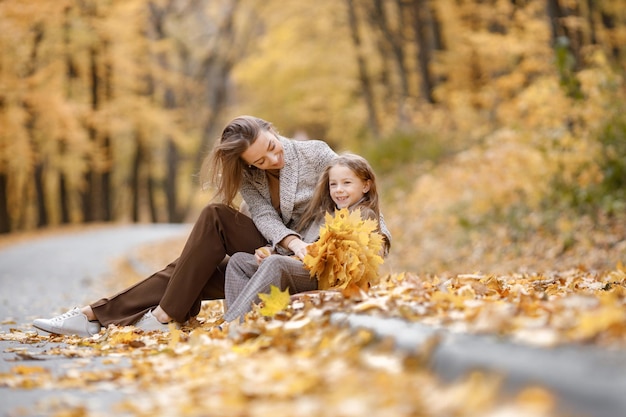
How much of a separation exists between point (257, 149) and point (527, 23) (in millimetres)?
12671

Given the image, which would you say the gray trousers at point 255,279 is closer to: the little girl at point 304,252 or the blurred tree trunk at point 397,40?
the little girl at point 304,252

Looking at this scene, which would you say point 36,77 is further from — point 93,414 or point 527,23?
point 93,414

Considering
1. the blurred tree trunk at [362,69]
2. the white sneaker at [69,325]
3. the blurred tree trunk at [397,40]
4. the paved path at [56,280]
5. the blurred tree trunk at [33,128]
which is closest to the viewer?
the paved path at [56,280]

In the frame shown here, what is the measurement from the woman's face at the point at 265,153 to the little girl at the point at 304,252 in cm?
32

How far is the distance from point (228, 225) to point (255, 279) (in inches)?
26.8

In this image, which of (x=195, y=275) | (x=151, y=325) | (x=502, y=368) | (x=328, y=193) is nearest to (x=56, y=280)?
(x=151, y=325)

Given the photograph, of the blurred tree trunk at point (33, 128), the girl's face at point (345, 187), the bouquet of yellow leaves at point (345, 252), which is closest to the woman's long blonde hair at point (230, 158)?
the girl's face at point (345, 187)

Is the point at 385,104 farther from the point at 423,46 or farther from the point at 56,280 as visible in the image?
the point at 56,280

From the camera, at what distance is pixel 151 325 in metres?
5.20

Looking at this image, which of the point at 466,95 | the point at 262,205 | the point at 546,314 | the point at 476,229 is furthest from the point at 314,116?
the point at 546,314

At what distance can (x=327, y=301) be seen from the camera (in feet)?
14.0

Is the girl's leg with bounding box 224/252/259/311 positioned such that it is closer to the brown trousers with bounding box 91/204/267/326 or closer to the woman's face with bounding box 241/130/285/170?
the brown trousers with bounding box 91/204/267/326

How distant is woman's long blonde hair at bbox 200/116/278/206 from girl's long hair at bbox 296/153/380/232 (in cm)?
50

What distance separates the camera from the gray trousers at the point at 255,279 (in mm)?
4660
